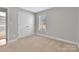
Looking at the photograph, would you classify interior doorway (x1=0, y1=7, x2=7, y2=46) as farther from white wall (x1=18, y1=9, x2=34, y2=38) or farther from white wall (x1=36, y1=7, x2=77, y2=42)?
white wall (x1=36, y1=7, x2=77, y2=42)

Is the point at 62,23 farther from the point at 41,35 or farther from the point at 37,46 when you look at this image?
the point at 37,46

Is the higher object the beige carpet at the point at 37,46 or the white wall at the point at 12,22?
the white wall at the point at 12,22

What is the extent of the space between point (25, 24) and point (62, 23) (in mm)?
594

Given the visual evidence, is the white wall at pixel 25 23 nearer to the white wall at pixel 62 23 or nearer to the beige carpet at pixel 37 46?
the beige carpet at pixel 37 46

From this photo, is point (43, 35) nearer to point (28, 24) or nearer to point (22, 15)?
point (28, 24)

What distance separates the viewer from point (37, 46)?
1.69 m

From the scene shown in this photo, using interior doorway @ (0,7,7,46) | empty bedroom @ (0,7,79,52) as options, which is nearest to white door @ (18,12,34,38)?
empty bedroom @ (0,7,79,52)

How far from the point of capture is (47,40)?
170 cm

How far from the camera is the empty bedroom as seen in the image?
5.49 ft

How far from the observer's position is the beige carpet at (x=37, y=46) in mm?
1678

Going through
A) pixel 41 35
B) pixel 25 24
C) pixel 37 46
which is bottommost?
pixel 37 46

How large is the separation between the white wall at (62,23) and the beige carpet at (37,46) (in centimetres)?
12

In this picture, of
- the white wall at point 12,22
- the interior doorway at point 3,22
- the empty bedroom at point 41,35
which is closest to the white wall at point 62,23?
the empty bedroom at point 41,35

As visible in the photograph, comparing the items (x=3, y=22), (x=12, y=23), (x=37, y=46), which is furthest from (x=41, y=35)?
(x=3, y=22)
